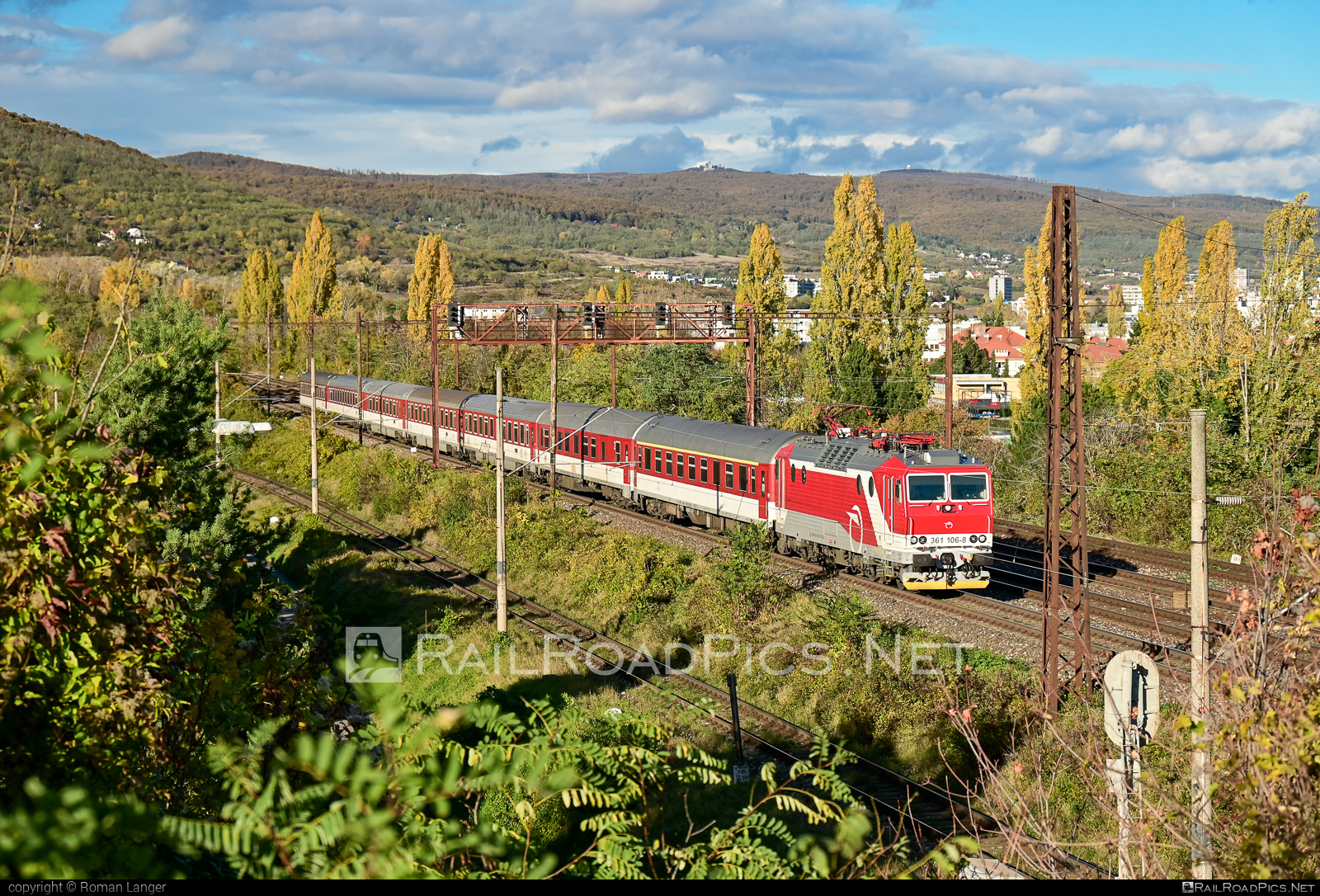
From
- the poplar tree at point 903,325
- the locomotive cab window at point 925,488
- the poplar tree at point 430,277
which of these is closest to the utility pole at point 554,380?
the locomotive cab window at point 925,488

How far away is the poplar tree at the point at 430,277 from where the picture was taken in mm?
71312

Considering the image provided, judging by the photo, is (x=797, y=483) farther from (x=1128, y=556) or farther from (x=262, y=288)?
(x=262, y=288)

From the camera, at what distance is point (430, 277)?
73000mm

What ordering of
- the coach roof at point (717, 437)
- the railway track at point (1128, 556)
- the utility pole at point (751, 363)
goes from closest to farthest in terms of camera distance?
the railway track at point (1128, 556)
the coach roof at point (717, 437)
the utility pole at point (751, 363)

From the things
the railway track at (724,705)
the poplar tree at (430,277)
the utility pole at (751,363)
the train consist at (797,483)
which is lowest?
the railway track at (724,705)

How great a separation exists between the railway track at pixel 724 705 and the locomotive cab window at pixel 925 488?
6.12 m

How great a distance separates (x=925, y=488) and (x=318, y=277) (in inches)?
2584

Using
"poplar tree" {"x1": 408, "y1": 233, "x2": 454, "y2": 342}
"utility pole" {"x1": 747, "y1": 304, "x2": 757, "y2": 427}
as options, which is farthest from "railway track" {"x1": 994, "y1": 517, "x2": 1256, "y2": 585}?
"poplar tree" {"x1": 408, "y1": 233, "x2": 454, "y2": 342}

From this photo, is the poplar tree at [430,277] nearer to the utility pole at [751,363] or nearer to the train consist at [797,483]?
the train consist at [797,483]

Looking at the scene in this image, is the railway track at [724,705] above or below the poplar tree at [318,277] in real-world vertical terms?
below

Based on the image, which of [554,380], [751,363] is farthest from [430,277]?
[751,363]

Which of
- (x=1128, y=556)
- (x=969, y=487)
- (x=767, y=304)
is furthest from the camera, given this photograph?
(x=767, y=304)

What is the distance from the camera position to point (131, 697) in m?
5.19

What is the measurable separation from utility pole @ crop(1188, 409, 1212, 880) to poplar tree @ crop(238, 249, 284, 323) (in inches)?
3320
